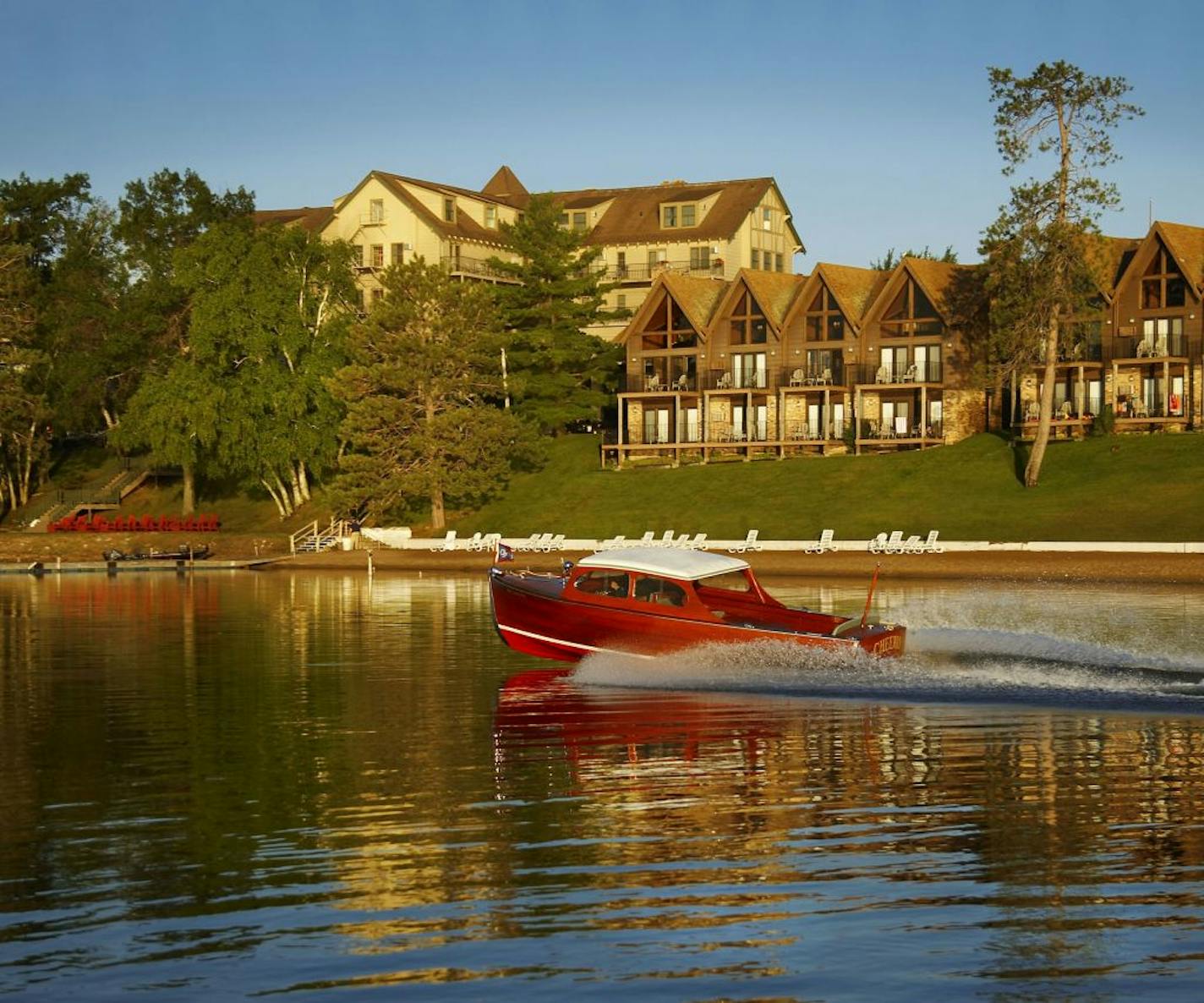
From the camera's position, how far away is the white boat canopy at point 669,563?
28641 millimetres

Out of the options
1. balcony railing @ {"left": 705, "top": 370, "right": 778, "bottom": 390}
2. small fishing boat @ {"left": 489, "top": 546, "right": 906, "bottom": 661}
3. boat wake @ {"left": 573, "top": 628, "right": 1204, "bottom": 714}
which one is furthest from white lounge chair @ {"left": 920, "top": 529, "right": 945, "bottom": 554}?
small fishing boat @ {"left": 489, "top": 546, "right": 906, "bottom": 661}

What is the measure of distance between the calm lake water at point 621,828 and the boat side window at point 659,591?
1.08 metres

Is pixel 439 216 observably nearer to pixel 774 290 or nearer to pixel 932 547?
pixel 774 290

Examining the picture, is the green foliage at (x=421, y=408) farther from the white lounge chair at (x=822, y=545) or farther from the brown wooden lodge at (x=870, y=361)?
the white lounge chair at (x=822, y=545)

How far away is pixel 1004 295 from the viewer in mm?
79562

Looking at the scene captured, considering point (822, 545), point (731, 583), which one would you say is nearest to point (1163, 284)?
point (822, 545)

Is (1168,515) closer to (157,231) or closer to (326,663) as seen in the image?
(326,663)

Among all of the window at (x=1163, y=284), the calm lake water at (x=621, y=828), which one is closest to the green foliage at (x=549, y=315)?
the window at (x=1163, y=284)

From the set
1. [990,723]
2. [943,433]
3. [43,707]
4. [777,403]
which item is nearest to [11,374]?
[777,403]

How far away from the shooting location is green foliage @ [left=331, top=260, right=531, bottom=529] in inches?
3285

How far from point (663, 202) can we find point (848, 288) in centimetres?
2654

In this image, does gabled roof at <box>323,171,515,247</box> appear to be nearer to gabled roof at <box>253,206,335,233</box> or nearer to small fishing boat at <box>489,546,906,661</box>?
gabled roof at <box>253,206,335,233</box>

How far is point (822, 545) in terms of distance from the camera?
223ft

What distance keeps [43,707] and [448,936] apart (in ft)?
52.2
